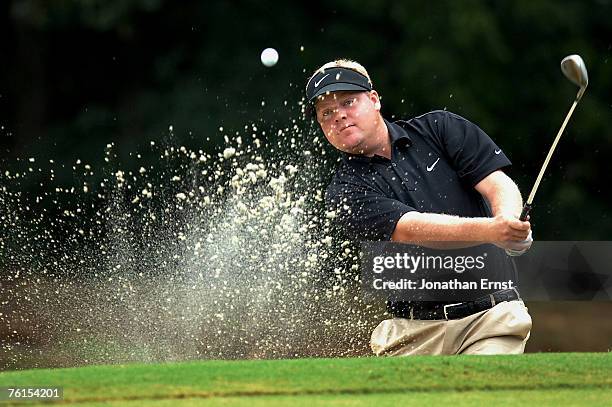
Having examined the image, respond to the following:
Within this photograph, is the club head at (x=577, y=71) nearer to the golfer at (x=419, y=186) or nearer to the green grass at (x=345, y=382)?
the golfer at (x=419, y=186)

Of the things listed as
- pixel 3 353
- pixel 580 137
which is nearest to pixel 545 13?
pixel 580 137

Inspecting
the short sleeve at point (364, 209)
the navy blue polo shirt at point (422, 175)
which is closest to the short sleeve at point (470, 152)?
the navy blue polo shirt at point (422, 175)

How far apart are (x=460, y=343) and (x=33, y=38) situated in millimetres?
7926

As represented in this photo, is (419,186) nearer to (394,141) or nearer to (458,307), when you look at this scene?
(394,141)

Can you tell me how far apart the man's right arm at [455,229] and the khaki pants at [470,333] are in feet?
0.87

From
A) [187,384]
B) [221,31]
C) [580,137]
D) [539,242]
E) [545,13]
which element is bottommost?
[187,384]

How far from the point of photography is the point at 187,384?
300 centimetres

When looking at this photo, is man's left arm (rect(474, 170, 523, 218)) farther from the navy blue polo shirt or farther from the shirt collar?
the shirt collar

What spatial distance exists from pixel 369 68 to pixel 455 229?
6495 mm

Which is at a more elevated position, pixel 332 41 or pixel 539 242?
pixel 332 41

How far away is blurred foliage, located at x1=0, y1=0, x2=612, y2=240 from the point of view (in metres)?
9.84

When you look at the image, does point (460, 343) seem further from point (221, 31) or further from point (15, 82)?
point (15, 82)

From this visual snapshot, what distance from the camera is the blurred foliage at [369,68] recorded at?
9.84 m

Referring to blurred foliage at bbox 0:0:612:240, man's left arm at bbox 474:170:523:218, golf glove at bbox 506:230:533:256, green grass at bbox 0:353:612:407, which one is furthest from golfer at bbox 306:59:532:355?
blurred foliage at bbox 0:0:612:240
